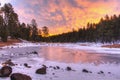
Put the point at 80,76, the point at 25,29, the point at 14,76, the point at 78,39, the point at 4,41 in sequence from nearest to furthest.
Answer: the point at 14,76
the point at 80,76
the point at 4,41
the point at 25,29
the point at 78,39

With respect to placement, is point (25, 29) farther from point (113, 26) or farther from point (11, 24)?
point (113, 26)

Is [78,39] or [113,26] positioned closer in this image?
[113,26]

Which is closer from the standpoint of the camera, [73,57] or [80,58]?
[80,58]

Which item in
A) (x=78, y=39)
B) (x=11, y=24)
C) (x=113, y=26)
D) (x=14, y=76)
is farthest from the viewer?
(x=78, y=39)

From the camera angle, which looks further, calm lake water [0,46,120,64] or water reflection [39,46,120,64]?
calm lake water [0,46,120,64]

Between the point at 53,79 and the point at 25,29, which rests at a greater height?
the point at 25,29

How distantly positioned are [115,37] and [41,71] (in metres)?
99.8

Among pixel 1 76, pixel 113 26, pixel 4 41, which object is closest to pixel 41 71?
pixel 1 76

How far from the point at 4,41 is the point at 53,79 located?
73.6 metres

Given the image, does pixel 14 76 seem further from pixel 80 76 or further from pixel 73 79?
pixel 80 76

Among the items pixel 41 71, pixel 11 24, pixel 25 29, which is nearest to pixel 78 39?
pixel 25 29

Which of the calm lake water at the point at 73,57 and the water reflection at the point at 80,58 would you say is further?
the calm lake water at the point at 73,57

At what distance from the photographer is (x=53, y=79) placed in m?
15.6

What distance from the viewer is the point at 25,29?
499ft
